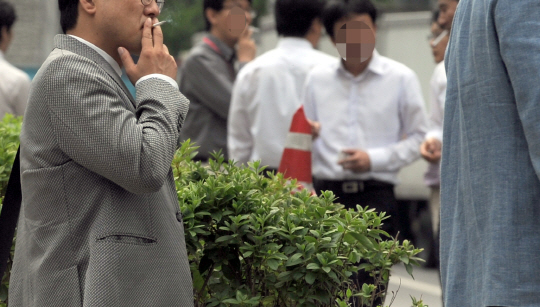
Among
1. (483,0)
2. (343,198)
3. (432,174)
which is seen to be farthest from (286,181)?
(432,174)

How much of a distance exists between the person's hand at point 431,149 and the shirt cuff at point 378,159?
48cm

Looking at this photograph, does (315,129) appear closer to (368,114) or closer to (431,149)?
(368,114)

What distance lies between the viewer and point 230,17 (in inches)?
221

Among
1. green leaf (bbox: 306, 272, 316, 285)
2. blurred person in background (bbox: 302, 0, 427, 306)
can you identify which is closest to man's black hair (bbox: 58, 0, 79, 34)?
green leaf (bbox: 306, 272, 316, 285)

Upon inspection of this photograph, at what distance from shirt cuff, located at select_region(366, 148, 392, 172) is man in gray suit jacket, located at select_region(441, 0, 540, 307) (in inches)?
92.6

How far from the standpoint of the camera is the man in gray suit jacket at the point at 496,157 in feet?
6.97

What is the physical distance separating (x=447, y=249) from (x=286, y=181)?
927mm

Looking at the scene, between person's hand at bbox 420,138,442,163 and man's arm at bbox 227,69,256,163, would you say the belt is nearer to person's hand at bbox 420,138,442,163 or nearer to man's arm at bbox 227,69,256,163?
person's hand at bbox 420,138,442,163

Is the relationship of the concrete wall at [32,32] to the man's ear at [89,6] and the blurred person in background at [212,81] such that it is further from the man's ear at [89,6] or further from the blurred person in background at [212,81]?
the man's ear at [89,6]

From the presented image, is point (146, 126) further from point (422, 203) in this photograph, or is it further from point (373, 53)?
point (422, 203)

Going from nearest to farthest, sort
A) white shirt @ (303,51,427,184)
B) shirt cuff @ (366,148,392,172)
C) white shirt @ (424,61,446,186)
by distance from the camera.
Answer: shirt cuff @ (366,148,392,172) < white shirt @ (303,51,427,184) < white shirt @ (424,61,446,186)

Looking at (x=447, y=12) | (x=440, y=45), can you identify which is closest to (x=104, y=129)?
(x=447, y=12)

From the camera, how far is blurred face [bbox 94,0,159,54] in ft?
7.64

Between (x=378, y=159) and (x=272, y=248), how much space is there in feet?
7.26
